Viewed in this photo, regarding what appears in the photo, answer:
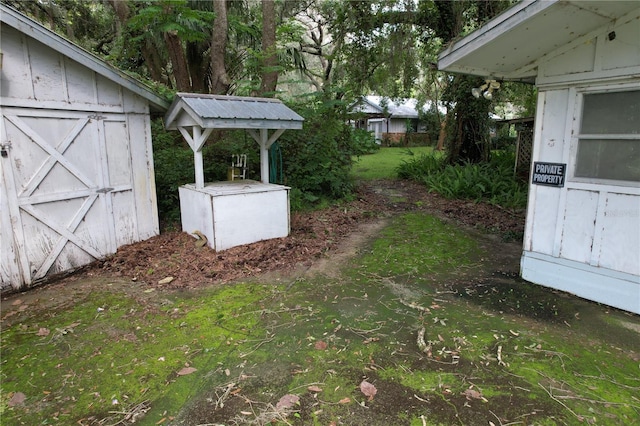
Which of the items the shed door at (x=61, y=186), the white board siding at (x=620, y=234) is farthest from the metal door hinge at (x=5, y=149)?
the white board siding at (x=620, y=234)

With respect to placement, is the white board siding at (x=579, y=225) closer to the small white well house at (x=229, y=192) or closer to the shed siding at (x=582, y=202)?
the shed siding at (x=582, y=202)

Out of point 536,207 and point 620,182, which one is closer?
point 620,182

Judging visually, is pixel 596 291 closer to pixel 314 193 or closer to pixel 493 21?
pixel 493 21

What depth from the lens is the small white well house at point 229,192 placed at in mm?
5148

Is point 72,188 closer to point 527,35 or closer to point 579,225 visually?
point 527,35

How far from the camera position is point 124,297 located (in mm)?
4168

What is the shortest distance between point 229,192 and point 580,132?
4347mm

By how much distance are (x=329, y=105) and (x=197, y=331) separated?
5734 mm

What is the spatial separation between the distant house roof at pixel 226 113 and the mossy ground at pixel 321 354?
2.28m

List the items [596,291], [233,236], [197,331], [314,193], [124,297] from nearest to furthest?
[197,331]
[596,291]
[124,297]
[233,236]
[314,193]

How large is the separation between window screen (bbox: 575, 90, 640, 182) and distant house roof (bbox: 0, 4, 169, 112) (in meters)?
5.58

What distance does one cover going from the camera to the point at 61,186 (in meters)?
4.65

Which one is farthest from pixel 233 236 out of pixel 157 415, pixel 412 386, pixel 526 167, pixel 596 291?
pixel 526 167

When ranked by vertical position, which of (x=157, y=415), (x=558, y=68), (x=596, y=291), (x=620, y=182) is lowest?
(x=157, y=415)
